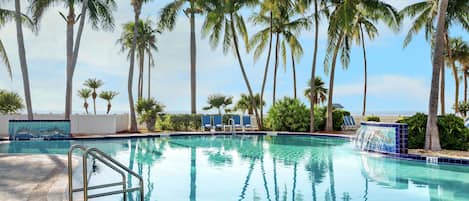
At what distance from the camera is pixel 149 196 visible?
5914 mm

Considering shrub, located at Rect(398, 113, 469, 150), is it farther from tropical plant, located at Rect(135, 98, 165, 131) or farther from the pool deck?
tropical plant, located at Rect(135, 98, 165, 131)

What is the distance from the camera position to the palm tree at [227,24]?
733 inches

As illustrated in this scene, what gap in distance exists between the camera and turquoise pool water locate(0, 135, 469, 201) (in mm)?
6043

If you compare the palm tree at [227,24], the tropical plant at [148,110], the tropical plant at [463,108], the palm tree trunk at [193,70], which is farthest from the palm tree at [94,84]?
the tropical plant at [463,108]

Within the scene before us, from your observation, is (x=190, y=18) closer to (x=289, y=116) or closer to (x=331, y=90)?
(x=289, y=116)

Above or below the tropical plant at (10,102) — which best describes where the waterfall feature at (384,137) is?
below

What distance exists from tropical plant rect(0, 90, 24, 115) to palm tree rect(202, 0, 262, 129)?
9436 mm

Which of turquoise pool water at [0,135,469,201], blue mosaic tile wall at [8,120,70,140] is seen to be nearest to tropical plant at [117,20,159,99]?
blue mosaic tile wall at [8,120,70,140]

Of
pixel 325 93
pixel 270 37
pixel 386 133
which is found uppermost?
pixel 270 37

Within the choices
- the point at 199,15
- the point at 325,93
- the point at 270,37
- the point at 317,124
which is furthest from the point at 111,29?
the point at 325,93

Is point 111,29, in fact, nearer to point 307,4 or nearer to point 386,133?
point 307,4

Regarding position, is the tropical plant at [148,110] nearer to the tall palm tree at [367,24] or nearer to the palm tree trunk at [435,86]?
the tall palm tree at [367,24]

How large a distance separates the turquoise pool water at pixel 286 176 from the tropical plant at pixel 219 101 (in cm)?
978

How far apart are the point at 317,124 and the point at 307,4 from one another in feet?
18.5
